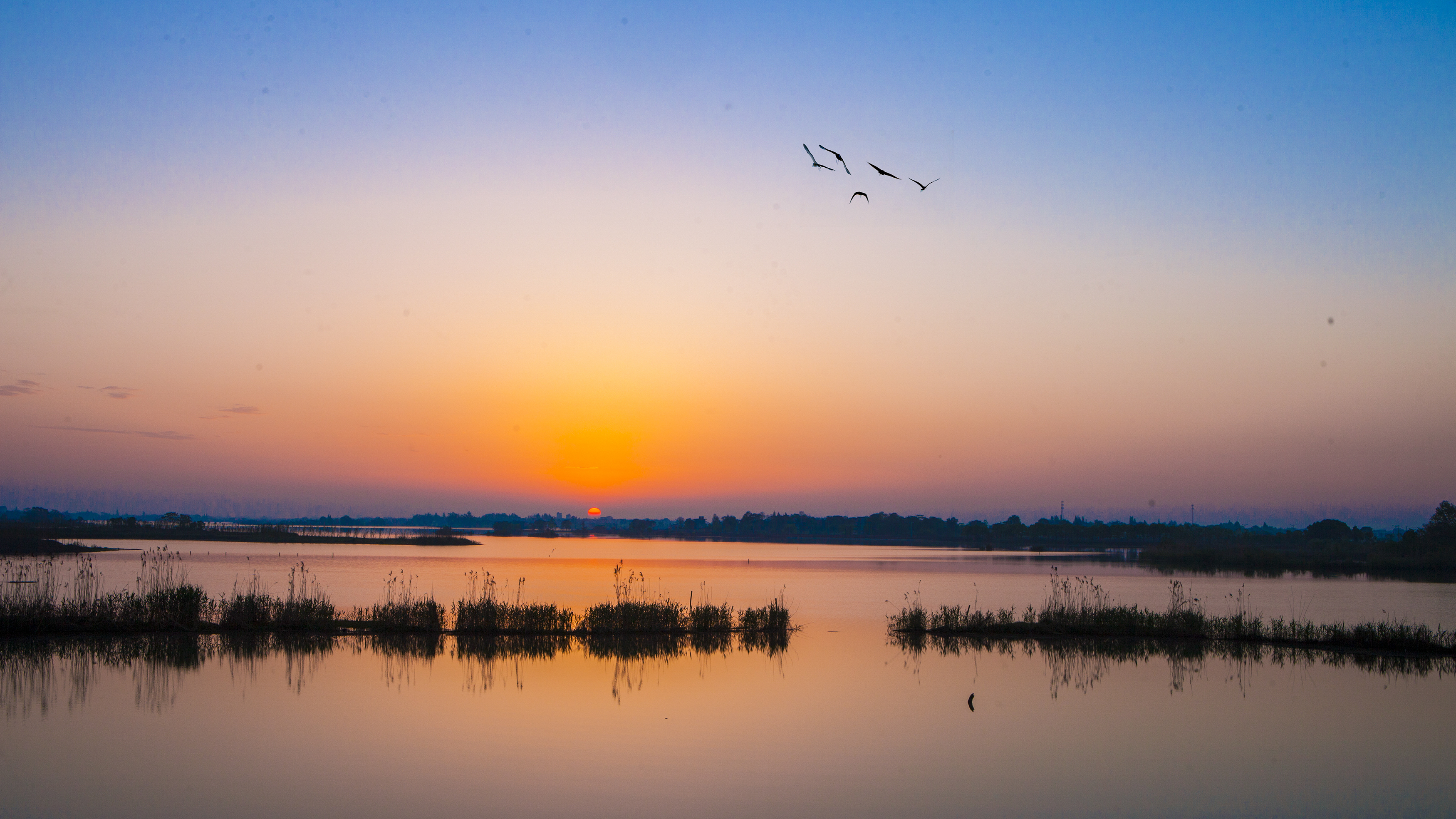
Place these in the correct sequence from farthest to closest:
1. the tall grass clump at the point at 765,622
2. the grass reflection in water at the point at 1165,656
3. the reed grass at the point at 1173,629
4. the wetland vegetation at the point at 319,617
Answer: the tall grass clump at the point at 765,622, the reed grass at the point at 1173,629, the wetland vegetation at the point at 319,617, the grass reflection in water at the point at 1165,656

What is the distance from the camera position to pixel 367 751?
11.9 meters

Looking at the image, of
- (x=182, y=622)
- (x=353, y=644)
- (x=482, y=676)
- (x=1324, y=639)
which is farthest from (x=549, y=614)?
(x=1324, y=639)

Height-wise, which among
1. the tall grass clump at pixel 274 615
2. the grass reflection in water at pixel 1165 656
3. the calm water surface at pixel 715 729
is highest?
the tall grass clump at pixel 274 615

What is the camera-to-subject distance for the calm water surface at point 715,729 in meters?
10.2

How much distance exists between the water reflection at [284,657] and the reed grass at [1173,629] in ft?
16.7

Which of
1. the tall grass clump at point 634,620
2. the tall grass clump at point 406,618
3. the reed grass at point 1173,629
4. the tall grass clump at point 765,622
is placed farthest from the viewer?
the tall grass clump at point 765,622

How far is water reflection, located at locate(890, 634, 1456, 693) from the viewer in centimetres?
1862

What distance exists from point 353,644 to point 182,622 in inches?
162

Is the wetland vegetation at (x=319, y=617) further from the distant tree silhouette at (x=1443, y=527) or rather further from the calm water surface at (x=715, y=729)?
the distant tree silhouette at (x=1443, y=527)

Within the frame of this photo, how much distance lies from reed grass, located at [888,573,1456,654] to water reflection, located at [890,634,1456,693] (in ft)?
1.25

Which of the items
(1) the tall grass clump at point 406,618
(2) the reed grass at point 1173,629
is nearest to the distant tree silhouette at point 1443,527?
(2) the reed grass at point 1173,629

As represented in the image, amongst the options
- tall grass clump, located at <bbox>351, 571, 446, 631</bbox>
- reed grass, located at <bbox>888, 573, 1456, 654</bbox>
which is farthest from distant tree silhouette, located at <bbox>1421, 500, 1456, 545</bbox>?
tall grass clump, located at <bbox>351, 571, 446, 631</bbox>

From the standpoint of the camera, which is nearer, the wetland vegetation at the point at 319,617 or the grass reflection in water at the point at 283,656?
the grass reflection in water at the point at 283,656

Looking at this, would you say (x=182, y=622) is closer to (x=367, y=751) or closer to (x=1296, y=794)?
(x=367, y=751)
